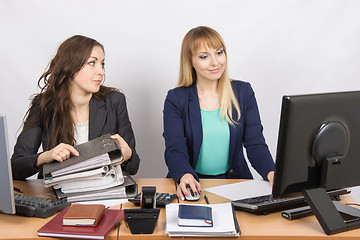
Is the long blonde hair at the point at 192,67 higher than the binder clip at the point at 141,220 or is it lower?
higher

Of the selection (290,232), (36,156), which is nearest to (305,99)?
(290,232)

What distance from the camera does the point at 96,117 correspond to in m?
2.57

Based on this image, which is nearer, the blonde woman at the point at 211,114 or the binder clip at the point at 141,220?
the binder clip at the point at 141,220

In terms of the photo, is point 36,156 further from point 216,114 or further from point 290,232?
point 290,232

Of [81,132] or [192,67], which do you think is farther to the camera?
[192,67]

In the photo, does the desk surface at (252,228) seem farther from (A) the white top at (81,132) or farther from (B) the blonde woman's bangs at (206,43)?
(B) the blonde woman's bangs at (206,43)

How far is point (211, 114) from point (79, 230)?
128 cm

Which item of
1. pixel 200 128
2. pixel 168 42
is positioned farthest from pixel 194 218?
pixel 168 42

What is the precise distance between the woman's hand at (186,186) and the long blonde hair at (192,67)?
629 mm

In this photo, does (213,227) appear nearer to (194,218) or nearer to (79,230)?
(194,218)

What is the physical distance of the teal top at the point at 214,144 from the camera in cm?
261

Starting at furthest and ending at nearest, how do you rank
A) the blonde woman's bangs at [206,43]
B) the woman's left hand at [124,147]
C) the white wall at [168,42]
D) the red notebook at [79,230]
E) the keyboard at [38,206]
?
the white wall at [168,42], the blonde woman's bangs at [206,43], the woman's left hand at [124,147], the keyboard at [38,206], the red notebook at [79,230]

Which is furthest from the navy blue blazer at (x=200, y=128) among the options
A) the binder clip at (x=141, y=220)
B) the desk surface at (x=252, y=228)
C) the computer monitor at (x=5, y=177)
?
the computer monitor at (x=5, y=177)

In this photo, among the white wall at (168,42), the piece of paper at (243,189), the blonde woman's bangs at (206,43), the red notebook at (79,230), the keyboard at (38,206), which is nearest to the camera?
the red notebook at (79,230)
